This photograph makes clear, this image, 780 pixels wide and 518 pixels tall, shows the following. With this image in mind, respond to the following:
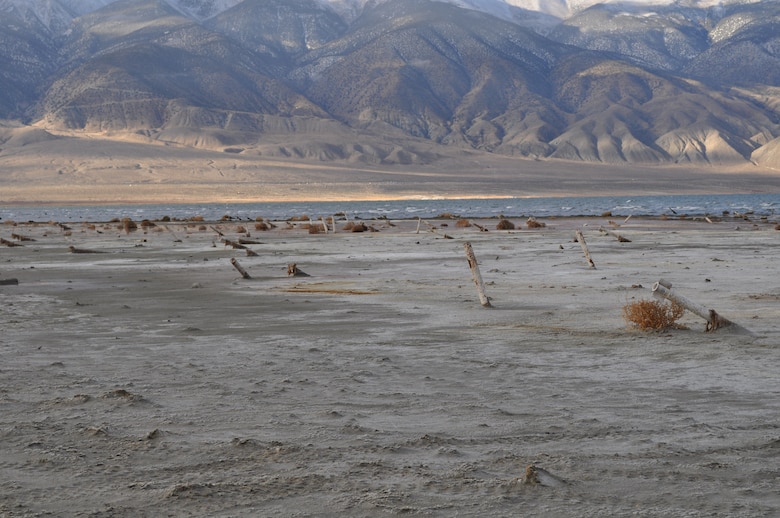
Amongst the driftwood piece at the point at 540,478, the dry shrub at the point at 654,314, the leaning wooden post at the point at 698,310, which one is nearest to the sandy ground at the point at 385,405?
the driftwood piece at the point at 540,478

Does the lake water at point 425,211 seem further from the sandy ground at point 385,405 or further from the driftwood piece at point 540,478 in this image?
the driftwood piece at point 540,478

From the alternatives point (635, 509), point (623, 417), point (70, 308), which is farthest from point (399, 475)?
point (70, 308)

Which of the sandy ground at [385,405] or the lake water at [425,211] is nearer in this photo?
the sandy ground at [385,405]

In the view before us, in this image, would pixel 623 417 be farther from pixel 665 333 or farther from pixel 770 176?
pixel 770 176

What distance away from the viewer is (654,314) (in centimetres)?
1159

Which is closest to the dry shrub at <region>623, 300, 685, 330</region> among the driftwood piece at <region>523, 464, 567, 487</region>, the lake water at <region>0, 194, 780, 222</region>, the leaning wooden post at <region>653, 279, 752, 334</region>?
the leaning wooden post at <region>653, 279, 752, 334</region>

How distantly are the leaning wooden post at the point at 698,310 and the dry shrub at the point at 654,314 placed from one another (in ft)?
0.52

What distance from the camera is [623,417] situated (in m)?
7.59

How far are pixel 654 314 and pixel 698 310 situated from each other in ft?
1.48

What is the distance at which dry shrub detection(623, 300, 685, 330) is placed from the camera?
11578mm

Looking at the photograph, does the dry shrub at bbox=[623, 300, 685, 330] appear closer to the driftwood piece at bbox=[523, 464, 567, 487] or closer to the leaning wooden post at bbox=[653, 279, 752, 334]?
the leaning wooden post at bbox=[653, 279, 752, 334]

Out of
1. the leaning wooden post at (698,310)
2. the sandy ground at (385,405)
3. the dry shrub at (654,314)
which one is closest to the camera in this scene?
the sandy ground at (385,405)

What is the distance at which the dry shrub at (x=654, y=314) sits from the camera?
11.6 metres

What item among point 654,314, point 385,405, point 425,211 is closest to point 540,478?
point 385,405
